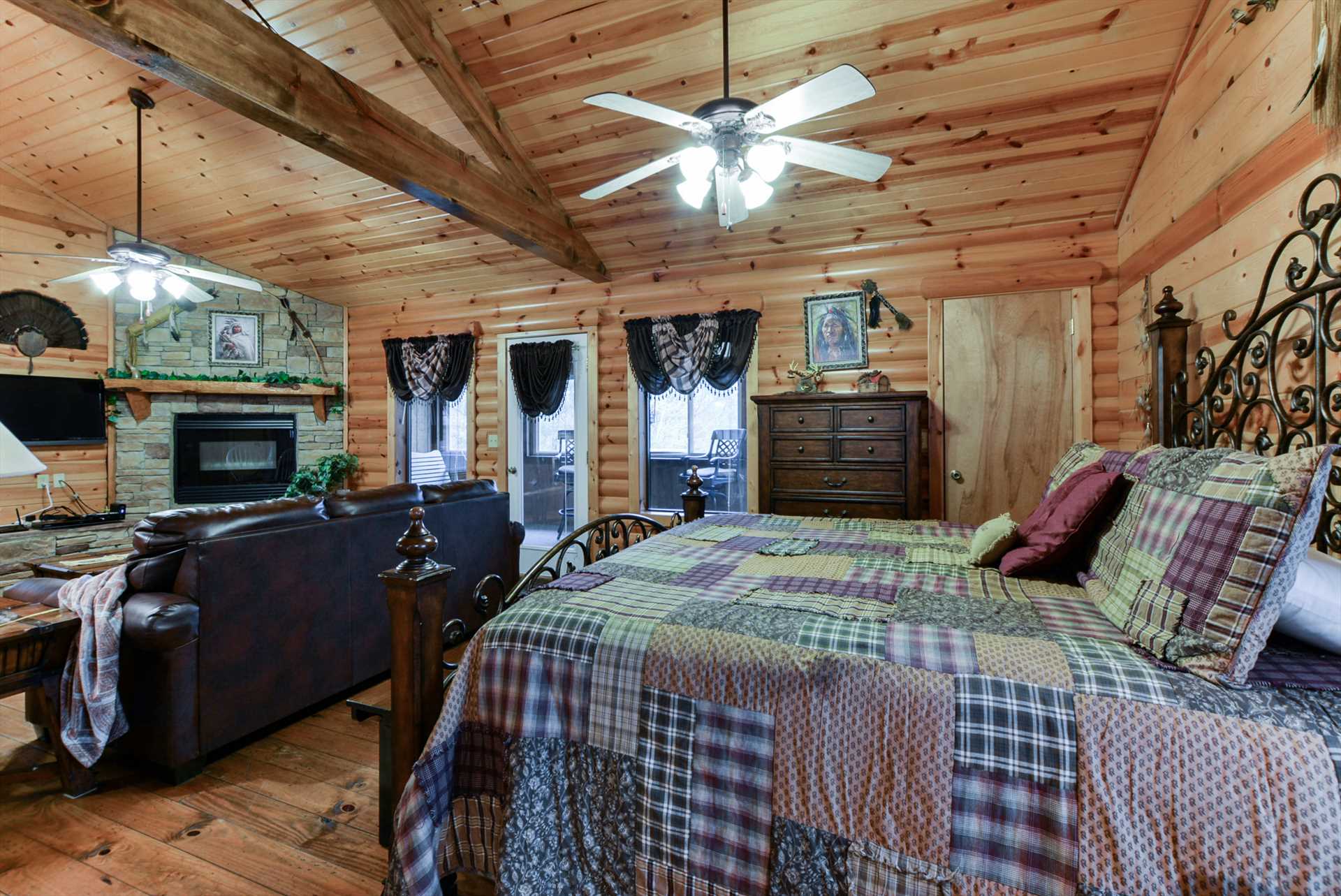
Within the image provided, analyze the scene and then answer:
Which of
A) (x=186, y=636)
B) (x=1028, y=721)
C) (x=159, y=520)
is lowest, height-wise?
(x=186, y=636)

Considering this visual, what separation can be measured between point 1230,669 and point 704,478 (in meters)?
4.15

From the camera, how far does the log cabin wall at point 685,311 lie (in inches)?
161

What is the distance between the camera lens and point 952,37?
3012 mm

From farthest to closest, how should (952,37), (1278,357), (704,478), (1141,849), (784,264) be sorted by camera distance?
(704,478), (784,264), (952,37), (1278,357), (1141,849)

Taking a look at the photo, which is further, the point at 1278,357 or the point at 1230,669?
the point at 1278,357

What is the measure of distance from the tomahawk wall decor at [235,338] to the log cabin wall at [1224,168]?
768 cm

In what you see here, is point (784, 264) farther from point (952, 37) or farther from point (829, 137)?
point (952, 37)

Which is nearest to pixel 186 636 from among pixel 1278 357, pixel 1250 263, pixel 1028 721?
pixel 1028 721

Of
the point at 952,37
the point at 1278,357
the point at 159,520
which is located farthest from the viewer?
the point at 952,37

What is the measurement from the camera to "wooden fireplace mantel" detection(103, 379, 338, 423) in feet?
18.7

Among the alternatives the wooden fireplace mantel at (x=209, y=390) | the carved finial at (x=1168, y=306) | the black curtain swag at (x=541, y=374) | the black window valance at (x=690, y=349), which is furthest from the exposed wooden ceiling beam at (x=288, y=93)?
the wooden fireplace mantel at (x=209, y=390)

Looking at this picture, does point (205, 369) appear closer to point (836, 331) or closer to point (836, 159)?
point (836, 331)

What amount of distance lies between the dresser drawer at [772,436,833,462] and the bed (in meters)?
2.18

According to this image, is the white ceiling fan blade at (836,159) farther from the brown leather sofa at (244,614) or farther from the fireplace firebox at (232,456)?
the fireplace firebox at (232,456)
